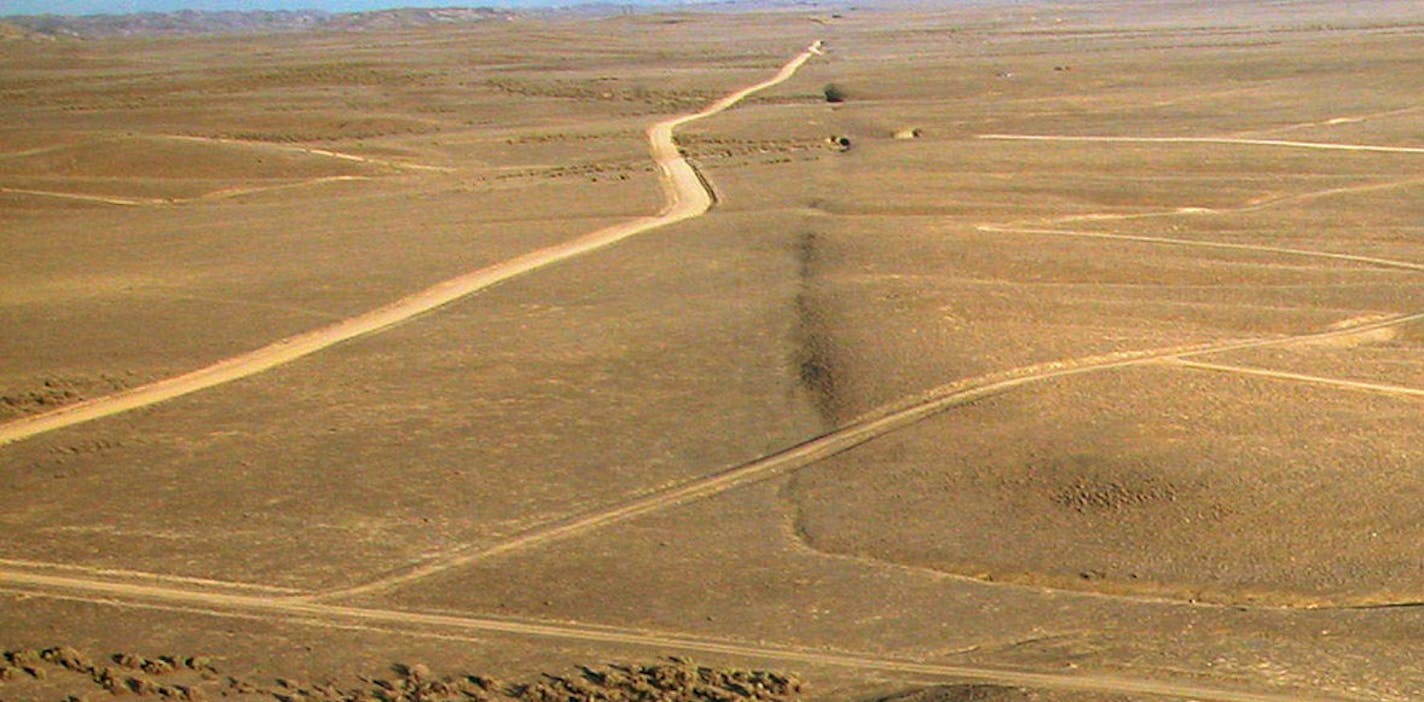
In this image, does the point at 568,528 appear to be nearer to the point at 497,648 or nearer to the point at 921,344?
the point at 497,648

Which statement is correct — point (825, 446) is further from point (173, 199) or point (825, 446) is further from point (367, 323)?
point (173, 199)

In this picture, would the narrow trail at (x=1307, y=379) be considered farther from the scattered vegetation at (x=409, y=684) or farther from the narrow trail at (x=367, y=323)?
the narrow trail at (x=367, y=323)

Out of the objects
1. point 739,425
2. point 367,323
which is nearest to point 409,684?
point 739,425

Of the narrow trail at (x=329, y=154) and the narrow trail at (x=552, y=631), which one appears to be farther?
the narrow trail at (x=329, y=154)

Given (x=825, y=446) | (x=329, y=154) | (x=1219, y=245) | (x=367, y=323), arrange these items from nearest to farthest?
(x=825, y=446) → (x=367, y=323) → (x=1219, y=245) → (x=329, y=154)

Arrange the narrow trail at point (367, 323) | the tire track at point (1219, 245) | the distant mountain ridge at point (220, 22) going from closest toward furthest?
1. the narrow trail at point (367, 323)
2. the tire track at point (1219, 245)
3. the distant mountain ridge at point (220, 22)

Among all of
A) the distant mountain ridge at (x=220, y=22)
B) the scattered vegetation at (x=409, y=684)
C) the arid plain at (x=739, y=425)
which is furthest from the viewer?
the distant mountain ridge at (x=220, y=22)

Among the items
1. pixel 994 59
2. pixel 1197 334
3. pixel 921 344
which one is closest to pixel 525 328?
pixel 921 344

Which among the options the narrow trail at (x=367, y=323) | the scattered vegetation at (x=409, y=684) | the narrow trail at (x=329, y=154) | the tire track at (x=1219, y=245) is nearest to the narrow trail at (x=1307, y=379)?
the tire track at (x=1219, y=245)
